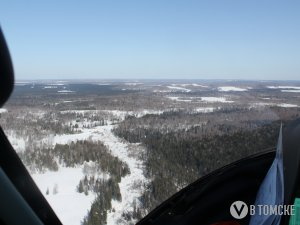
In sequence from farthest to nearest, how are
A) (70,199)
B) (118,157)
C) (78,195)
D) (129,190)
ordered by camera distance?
1. (118,157)
2. (129,190)
3. (78,195)
4. (70,199)

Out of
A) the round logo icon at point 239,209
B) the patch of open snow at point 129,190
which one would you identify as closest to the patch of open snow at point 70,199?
the patch of open snow at point 129,190

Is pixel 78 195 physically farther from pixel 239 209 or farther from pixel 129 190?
pixel 239 209

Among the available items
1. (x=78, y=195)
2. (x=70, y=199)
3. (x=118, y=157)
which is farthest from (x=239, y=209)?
(x=118, y=157)

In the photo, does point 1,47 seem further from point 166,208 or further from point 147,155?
point 147,155

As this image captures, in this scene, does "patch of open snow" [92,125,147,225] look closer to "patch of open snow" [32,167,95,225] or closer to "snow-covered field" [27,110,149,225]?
"snow-covered field" [27,110,149,225]

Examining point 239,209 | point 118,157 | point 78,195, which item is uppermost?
point 239,209

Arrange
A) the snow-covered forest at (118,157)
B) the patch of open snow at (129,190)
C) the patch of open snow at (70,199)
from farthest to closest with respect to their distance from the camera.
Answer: the patch of open snow at (129,190)
the patch of open snow at (70,199)
the snow-covered forest at (118,157)

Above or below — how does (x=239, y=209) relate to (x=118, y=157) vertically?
above

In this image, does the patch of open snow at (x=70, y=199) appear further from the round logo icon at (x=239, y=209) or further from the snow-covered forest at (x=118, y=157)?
the round logo icon at (x=239, y=209)
